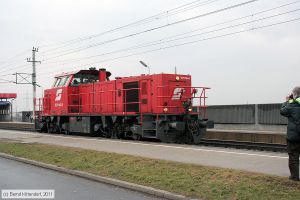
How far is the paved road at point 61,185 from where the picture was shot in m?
8.70

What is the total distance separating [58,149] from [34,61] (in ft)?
145

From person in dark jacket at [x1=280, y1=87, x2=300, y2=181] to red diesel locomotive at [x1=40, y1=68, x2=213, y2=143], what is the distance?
940 centimetres

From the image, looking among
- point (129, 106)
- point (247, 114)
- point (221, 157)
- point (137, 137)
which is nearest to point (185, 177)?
point (221, 157)

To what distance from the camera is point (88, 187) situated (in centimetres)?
971

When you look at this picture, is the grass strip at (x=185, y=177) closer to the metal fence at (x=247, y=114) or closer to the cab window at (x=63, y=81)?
the cab window at (x=63, y=81)

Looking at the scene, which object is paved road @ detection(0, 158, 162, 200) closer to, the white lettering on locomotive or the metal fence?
the white lettering on locomotive

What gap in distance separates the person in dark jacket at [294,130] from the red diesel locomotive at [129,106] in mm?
9402

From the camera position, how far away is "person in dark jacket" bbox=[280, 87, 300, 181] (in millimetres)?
8406

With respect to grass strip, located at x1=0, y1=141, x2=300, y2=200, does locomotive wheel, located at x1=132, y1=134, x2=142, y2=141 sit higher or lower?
higher

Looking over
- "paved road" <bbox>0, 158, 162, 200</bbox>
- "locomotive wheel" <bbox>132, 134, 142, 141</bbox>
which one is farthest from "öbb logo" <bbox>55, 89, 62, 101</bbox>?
"paved road" <bbox>0, 158, 162, 200</bbox>

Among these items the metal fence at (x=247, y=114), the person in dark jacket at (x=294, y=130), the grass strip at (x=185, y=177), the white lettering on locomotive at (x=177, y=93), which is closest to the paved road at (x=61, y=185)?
the grass strip at (x=185, y=177)

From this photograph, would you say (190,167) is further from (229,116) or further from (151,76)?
(229,116)

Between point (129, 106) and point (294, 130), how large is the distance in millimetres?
12767

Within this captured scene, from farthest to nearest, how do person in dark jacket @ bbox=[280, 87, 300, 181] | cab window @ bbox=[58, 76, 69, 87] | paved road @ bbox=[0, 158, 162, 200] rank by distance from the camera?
cab window @ bbox=[58, 76, 69, 87]
paved road @ bbox=[0, 158, 162, 200]
person in dark jacket @ bbox=[280, 87, 300, 181]
